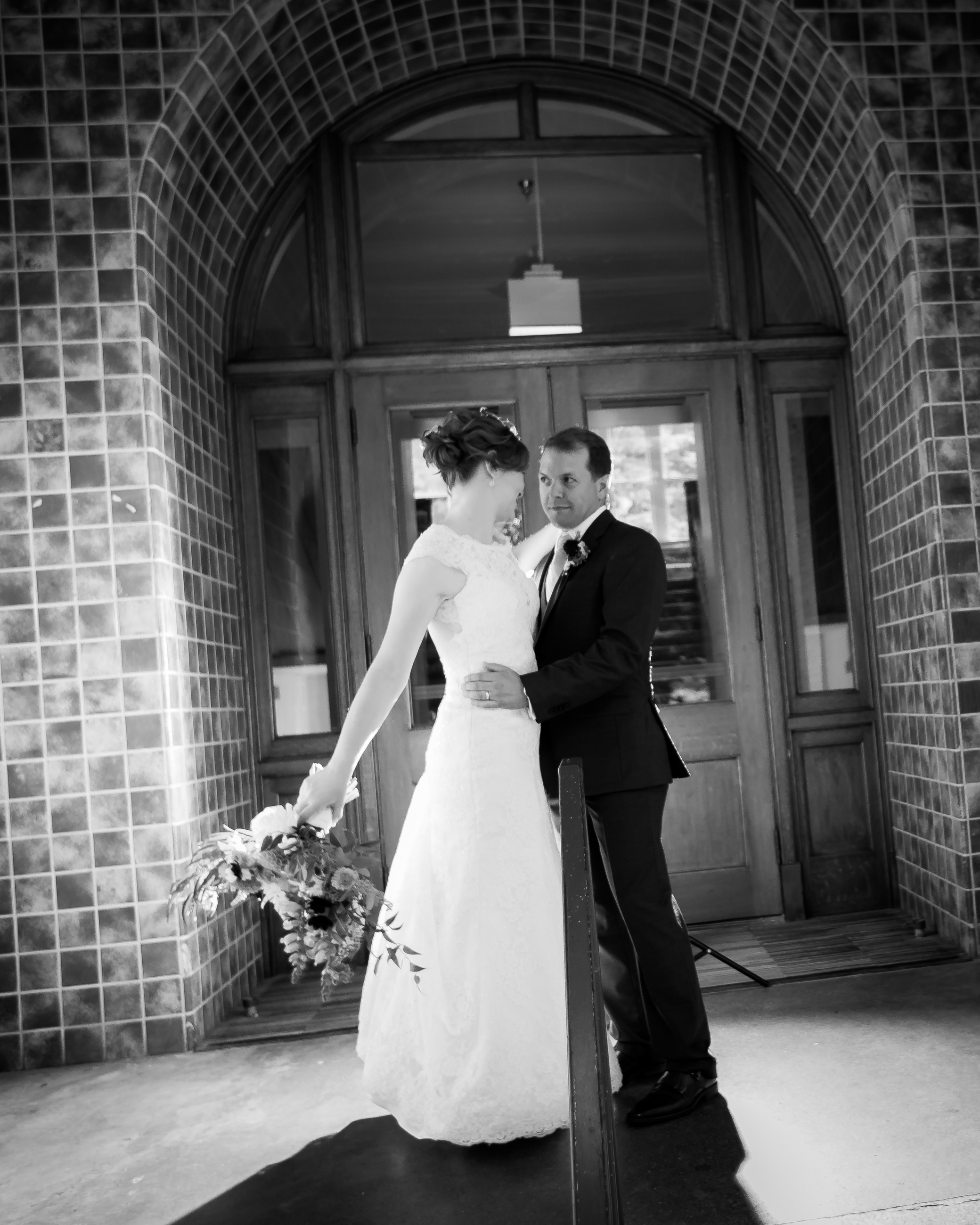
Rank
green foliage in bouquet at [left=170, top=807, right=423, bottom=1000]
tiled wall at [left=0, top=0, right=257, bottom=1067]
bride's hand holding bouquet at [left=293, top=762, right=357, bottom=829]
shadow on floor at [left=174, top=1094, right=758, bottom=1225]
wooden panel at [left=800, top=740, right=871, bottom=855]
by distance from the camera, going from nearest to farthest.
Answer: shadow on floor at [left=174, top=1094, right=758, bottom=1225] → green foliage in bouquet at [left=170, top=807, right=423, bottom=1000] → bride's hand holding bouquet at [left=293, top=762, right=357, bottom=829] → tiled wall at [left=0, top=0, right=257, bottom=1067] → wooden panel at [left=800, top=740, right=871, bottom=855]

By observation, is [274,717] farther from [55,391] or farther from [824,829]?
[824,829]

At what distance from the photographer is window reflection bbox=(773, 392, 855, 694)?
4.70 m

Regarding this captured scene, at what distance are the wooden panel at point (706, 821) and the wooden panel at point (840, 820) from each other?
0.89 feet

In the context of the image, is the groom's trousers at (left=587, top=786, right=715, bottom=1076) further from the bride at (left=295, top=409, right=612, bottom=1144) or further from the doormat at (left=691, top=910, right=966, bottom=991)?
the doormat at (left=691, top=910, right=966, bottom=991)

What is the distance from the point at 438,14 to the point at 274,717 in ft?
9.52

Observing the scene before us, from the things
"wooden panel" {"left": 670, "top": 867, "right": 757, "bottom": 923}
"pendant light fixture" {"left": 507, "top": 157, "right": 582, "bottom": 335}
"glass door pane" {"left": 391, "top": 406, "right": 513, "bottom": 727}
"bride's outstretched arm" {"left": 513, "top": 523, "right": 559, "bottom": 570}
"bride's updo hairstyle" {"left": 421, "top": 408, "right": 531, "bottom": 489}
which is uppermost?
"pendant light fixture" {"left": 507, "top": 157, "right": 582, "bottom": 335}

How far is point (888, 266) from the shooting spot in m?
4.13

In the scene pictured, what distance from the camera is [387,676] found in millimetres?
2582

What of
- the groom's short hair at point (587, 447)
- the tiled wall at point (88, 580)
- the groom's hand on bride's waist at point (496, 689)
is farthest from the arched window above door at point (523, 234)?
the groom's hand on bride's waist at point (496, 689)

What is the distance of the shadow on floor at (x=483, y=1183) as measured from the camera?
222 centimetres

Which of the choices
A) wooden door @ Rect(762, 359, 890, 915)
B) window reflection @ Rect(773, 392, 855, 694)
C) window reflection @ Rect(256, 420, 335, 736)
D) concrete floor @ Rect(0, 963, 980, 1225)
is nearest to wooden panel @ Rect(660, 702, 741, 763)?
wooden door @ Rect(762, 359, 890, 915)

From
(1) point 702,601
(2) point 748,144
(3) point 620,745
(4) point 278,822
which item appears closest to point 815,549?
(1) point 702,601

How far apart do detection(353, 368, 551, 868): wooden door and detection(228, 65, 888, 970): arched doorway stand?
0.01 metres

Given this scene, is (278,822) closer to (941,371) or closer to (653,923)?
(653,923)
